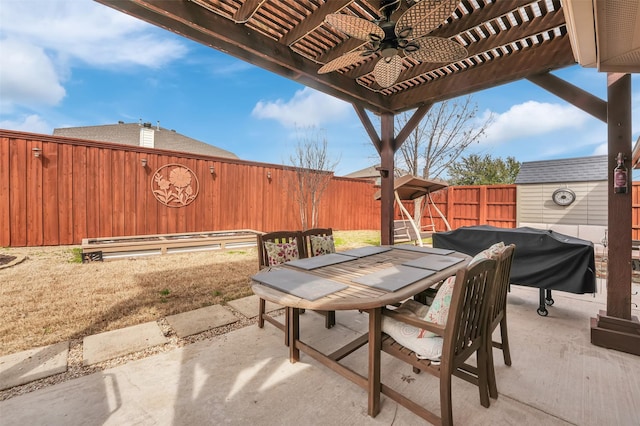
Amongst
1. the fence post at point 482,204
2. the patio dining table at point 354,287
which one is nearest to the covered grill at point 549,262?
the patio dining table at point 354,287

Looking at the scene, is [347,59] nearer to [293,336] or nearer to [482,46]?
[482,46]

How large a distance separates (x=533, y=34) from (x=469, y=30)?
52 centimetres

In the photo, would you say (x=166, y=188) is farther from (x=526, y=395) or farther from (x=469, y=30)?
(x=526, y=395)

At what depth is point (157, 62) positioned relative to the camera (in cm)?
1066

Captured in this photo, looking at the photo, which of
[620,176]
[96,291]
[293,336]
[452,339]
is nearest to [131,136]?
[96,291]

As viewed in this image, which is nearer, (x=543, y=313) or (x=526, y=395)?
(x=526, y=395)

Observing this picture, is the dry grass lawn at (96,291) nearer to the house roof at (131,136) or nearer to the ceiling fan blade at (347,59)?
the ceiling fan blade at (347,59)

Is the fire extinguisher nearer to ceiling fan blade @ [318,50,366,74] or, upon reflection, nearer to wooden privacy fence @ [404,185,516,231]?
ceiling fan blade @ [318,50,366,74]

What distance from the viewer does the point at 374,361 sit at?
1463 millimetres

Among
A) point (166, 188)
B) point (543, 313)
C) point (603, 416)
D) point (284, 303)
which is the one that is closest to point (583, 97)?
point (543, 313)

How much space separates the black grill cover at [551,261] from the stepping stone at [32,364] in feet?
13.2

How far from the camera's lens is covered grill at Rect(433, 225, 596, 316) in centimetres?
254

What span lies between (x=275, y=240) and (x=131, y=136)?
11.9m

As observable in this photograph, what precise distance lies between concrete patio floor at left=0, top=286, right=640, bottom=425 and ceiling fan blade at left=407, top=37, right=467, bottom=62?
2.35 metres
